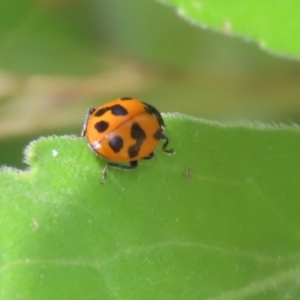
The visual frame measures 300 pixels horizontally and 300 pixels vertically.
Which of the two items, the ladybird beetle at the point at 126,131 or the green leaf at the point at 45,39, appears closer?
the ladybird beetle at the point at 126,131

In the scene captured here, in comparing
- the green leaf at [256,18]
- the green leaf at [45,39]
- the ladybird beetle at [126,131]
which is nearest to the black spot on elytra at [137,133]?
the ladybird beetle at [126,131]

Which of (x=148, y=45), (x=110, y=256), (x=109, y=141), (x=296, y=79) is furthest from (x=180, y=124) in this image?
(x=148, y=45)

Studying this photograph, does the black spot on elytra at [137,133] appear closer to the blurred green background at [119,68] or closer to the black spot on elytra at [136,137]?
the black spot on elytra at [136,137]

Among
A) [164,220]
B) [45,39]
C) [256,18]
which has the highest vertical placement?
[256,18]

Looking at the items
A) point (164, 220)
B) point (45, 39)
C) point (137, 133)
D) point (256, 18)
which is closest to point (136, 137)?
point (137, 133)

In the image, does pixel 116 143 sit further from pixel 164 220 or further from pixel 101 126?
pixel 164 220

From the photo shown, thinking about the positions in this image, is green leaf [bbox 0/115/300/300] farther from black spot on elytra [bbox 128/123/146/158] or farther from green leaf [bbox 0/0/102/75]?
green leaf [bbox 0/0/102/75]

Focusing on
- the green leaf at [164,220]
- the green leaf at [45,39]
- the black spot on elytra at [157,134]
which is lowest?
the green leaf at [45,39]
